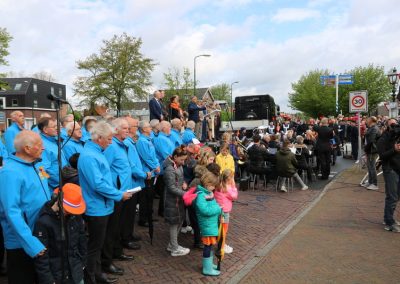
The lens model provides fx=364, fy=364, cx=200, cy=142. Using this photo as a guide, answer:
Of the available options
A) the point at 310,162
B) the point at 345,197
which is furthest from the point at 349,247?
the point at 310,162

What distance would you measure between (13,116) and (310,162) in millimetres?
10901

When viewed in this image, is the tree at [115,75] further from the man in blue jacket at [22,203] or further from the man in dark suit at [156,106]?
the man in blue jacket at [22,203]

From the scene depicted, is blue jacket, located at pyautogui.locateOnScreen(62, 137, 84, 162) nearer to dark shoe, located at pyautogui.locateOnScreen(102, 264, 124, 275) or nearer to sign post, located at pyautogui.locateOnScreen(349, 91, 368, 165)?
dark shoe, located at pyautogui.locateOnScreen(102, 264, 124, 275)

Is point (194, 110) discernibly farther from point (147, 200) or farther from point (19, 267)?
point (19, 267)

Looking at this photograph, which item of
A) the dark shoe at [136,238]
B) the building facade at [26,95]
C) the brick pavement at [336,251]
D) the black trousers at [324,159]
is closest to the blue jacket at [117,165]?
the dark shoe at [136,238]

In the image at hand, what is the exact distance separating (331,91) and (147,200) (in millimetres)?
50724

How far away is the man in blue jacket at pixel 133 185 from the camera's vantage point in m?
5.47

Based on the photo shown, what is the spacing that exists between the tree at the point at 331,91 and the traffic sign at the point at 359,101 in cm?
3719

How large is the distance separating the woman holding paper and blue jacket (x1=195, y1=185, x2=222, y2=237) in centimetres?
56

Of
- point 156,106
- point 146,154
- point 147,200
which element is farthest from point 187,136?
point 147,200

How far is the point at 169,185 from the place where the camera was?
553 cm

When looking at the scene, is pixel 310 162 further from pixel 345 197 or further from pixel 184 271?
pixel 184 271

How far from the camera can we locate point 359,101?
1566cm

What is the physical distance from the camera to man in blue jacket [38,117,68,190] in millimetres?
4844
